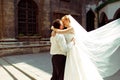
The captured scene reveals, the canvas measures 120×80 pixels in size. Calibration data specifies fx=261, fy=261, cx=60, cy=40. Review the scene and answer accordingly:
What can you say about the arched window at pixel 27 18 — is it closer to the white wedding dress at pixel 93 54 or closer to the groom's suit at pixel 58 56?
the white wedding dress at pixel 93 54

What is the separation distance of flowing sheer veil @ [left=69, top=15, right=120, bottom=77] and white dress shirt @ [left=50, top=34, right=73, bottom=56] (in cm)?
41

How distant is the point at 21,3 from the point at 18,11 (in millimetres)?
659

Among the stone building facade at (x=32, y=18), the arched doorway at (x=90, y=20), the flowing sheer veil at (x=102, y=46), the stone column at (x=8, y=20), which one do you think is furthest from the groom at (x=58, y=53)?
the arched doorway at (x=90, y=20)

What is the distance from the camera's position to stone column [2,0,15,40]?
17.0 m

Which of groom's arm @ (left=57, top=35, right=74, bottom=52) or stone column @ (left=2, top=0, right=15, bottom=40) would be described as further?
stone column @ (left=2, top=0, right=15, bottom=40)

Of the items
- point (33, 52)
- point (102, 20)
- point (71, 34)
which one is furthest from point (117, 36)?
point (102, 20)

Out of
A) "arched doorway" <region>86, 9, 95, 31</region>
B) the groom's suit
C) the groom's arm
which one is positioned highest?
"arched doorway" <region>86, 9, 95, 31</region>

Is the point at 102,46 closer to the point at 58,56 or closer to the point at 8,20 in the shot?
the point at 58,56

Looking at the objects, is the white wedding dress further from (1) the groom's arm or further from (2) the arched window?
(2) the arched window

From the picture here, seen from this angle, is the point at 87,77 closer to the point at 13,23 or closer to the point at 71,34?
the point at 71,34

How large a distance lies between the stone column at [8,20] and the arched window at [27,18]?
0.88 meters

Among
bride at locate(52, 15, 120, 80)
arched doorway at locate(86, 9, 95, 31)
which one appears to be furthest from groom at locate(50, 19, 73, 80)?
arched doorway at locate(86, 9, 95, 31)

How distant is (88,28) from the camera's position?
2392cm

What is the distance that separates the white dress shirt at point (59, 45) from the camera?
5.64m
